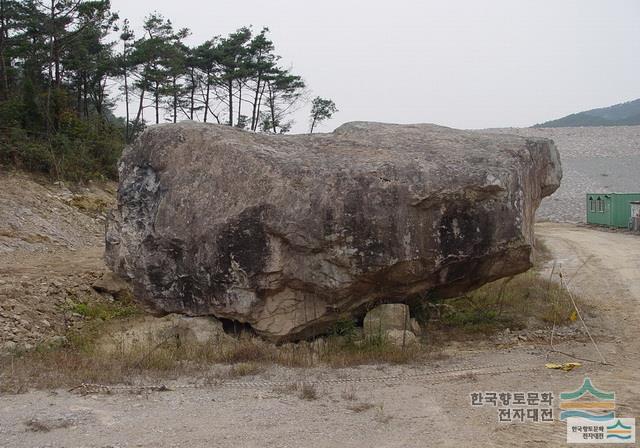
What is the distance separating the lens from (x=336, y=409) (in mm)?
5797

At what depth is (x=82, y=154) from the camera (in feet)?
65.2

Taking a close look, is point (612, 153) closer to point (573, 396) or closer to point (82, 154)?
point (82, 154)

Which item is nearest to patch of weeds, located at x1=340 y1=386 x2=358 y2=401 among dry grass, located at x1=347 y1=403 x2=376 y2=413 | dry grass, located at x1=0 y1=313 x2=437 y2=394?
dry grass, located at x1=347 y1=403 x2=376 y2=413

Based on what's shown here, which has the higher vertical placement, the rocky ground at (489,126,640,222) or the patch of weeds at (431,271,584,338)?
the rocky ground at (489,126,640,222)

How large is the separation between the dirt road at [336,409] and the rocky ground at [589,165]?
26748mm

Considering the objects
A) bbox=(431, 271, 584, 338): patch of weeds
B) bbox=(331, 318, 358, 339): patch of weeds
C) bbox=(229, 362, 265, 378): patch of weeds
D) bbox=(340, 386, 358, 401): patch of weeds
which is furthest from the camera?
bbox=(431, 271, 584, 338): patch of weeds

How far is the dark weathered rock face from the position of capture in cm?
787

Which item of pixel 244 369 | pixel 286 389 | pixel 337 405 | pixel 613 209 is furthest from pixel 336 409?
pixel 613 209

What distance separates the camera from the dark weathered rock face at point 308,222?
25.8ft

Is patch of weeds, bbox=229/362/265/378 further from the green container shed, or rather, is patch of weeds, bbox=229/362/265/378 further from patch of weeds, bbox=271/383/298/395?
the green container shed

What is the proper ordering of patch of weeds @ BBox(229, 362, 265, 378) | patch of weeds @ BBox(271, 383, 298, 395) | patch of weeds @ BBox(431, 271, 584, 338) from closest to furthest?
patch of weeds @ BBox(271, 383, 298, 395)
patch of weeds @ BBox(229, 362, 265, 378)
patch of weeds @ BBox(431, 271, 584, 338)

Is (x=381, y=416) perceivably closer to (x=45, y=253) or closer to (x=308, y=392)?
(x=308, y=392)

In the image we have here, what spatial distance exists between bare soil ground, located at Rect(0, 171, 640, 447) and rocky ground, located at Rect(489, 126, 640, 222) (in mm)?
26241

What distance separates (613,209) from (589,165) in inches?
606
